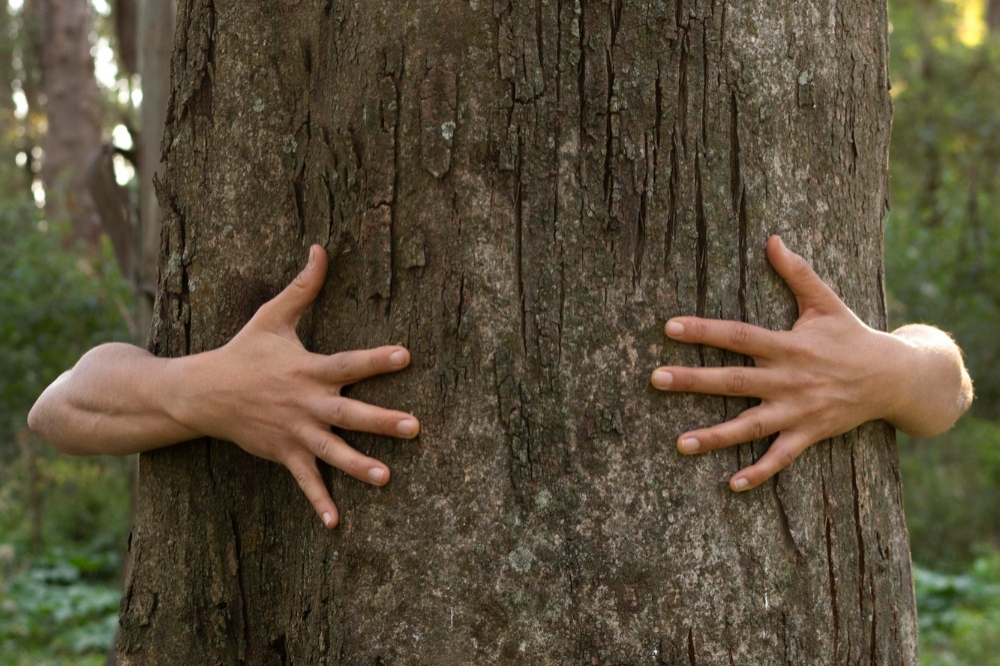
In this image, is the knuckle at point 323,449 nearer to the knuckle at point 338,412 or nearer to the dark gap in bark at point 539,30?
the knuckle at point 338,412

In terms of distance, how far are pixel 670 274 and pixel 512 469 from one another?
1.41ft

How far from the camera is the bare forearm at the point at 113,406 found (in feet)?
6.07

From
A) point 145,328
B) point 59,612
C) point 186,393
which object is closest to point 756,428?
point 186,393

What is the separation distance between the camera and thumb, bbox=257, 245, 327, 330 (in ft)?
5.69

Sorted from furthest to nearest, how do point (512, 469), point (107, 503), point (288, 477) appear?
point (107, 503) → point (288, 477) → point (512, 469)

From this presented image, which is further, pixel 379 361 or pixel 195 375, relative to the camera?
pixel 195 375

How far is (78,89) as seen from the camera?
15008 mm

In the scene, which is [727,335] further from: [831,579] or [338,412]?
[338,412]

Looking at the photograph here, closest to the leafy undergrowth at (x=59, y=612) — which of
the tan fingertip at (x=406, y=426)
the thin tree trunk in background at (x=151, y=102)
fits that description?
the thin tree trunk in background at (x=151, y=102)

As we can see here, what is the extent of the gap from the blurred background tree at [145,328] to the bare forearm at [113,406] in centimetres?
249

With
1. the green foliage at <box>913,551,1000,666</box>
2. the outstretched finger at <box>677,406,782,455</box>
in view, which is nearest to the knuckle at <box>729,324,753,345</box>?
the outstretched finger at <box>677,406,782,455</box>

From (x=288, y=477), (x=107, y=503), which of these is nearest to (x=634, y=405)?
(x=288, y=477)

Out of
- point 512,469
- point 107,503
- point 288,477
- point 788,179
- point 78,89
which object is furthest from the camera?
point 78,89

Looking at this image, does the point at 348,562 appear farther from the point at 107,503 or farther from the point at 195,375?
the point at 107,503
